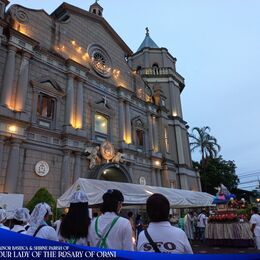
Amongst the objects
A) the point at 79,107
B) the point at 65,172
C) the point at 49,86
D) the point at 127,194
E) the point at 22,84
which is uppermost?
the point at 49,86

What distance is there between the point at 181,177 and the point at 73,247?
24878mm

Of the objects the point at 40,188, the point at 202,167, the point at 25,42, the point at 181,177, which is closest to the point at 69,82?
the point at 25,42

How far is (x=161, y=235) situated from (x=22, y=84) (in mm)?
14188

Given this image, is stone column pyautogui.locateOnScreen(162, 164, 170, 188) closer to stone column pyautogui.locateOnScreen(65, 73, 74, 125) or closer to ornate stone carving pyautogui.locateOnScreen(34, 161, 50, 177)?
stone column pyautogui.locateOnScreen(65, 73, 74, 125)

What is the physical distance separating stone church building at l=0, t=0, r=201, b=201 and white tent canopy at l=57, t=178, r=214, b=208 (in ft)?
15.1

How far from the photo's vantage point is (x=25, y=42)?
15.2 meters

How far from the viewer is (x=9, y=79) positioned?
13.9 metres

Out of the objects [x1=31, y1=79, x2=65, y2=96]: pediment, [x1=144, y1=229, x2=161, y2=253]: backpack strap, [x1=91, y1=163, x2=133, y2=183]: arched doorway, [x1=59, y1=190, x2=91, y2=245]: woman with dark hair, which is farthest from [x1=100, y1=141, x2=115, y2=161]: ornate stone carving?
[x1=144, y1=229, x2=161, y2=253]: backpack strap

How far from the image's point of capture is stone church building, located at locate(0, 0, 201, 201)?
1379 cm

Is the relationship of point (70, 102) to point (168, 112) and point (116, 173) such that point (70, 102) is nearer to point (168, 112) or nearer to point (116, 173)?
point (116, 173)

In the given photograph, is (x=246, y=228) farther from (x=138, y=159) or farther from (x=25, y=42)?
(x=25, y=42)

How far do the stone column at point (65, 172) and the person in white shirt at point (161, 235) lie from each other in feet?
42.7

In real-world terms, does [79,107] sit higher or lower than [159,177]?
higher

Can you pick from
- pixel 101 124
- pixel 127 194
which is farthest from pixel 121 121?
pixel 127 194
